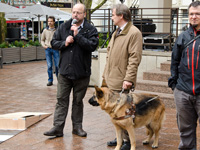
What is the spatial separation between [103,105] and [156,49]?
18.3 ft

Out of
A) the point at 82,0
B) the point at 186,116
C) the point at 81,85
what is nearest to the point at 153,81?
the point at 81,85

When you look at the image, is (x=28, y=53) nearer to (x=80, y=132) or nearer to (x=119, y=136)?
(x=80, y=132)

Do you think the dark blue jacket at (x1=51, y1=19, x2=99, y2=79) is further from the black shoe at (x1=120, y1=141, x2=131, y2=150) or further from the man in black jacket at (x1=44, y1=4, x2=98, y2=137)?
the black shoe at (x1=120, y1=141, x2=131, y2=150)

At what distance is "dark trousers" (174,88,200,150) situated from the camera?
4301 millimetres

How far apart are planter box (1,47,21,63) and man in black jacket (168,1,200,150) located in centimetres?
1410

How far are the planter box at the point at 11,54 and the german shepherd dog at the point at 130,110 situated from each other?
13.1 meters

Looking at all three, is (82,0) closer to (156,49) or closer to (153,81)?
(156,49)

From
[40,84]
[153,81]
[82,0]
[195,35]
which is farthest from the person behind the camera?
[82,0]

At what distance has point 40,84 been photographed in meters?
12.0

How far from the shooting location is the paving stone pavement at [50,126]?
575 cm

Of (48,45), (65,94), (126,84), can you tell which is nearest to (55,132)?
(65,94)

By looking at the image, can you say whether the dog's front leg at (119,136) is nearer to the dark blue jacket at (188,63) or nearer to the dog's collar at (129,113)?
the dog's collar at (129,113)

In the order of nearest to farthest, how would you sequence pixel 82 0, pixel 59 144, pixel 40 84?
1. pixel 59 144
2. pixel 40 84
3. pixel 82 0

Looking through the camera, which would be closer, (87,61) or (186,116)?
(186,116)
